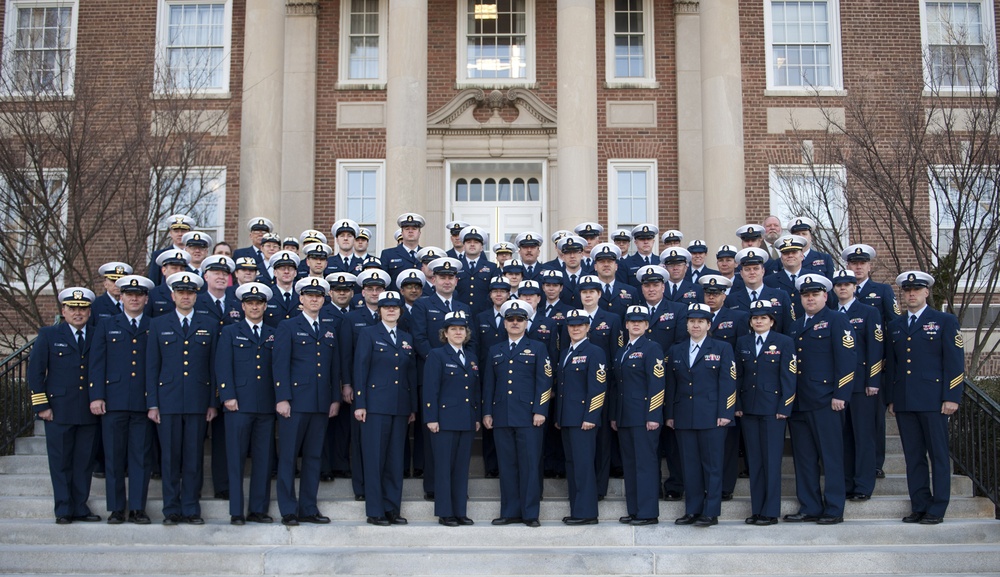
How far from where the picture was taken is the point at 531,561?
30.0ft

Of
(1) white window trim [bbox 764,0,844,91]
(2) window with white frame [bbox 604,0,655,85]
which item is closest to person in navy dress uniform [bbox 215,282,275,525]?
(2) window with white frame [bbox 604,0,655,85]

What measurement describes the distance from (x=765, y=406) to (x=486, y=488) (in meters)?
2.84

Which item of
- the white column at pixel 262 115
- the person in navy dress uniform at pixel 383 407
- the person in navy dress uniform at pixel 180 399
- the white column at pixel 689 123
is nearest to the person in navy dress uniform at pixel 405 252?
the person in navy dress uniform at pixel 383 407

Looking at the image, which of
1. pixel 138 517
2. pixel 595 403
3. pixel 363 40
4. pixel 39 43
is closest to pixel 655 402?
pixel 595 403

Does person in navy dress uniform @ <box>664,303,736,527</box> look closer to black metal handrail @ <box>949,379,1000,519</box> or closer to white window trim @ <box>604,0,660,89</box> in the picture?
black metal handrail @ <box>949,379,1000,519</box>

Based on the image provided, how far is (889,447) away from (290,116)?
13413 mm

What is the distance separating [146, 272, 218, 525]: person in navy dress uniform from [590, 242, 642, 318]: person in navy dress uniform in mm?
4045

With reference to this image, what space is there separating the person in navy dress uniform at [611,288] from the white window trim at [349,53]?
35.5 feet

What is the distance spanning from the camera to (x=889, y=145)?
57.6ft

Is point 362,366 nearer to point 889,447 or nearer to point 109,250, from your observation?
point 889,447

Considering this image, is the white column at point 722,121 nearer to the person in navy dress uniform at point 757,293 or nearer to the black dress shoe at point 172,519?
the person in navy dress uniform at point 757,293

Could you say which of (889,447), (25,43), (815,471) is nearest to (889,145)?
(889,447)

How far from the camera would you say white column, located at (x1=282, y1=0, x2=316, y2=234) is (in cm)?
2050

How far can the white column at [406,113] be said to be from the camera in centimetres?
1681
